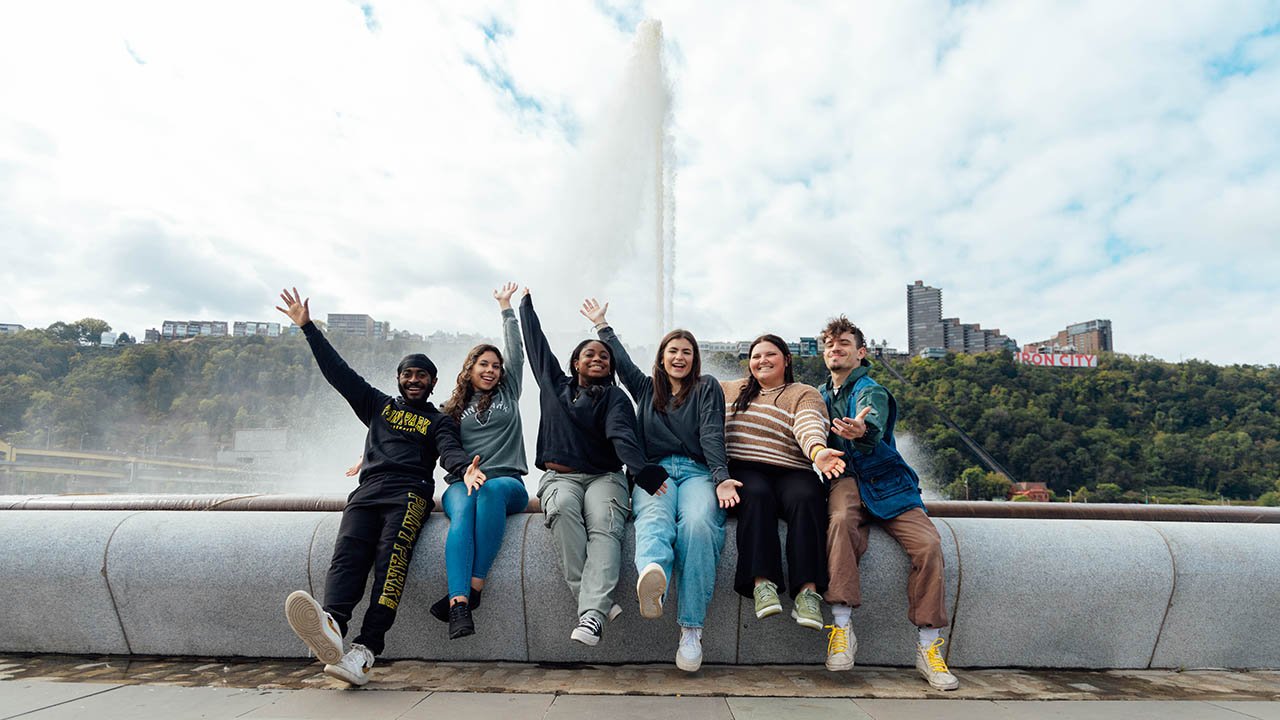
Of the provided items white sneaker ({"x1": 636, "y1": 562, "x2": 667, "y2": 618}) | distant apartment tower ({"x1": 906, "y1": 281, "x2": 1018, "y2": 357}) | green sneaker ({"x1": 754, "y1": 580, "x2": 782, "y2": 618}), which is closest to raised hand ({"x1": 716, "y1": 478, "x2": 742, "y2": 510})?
green sneaker ({"x1": 754, "y1": 580, "x2": 782, "y2": 618})

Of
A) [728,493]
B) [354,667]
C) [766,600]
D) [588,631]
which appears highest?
[728,493]

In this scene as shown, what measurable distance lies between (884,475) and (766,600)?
3.30 feet

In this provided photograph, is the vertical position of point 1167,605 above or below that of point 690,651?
above

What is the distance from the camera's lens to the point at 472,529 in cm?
344

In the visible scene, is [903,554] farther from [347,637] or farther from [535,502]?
[347,637]

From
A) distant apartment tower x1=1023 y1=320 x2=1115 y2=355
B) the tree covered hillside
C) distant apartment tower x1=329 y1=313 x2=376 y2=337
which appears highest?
distant apartment tower x1=1023 y1=320 x2=1115 y2=355

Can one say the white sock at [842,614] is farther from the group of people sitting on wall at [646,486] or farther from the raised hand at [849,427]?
the raised hand at [849,427]

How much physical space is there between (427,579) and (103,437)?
77.8 meters

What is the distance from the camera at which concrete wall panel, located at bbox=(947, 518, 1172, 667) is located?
11.2 ft

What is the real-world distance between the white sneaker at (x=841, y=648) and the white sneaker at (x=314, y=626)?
7.41 feet

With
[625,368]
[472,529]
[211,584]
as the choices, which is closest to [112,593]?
[211,584]

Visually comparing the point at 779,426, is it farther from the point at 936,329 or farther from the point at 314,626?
the point at 936,329

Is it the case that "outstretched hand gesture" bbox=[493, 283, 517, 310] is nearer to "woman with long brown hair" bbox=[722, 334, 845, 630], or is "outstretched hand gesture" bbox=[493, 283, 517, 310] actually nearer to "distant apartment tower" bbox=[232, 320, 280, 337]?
"woman with long brown hair" bbox=[722, 334, 845, 630]

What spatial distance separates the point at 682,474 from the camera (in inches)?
148
